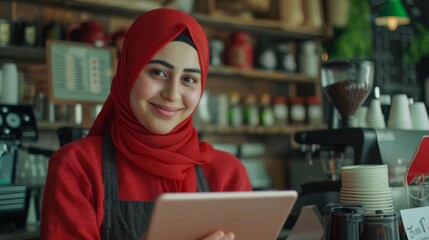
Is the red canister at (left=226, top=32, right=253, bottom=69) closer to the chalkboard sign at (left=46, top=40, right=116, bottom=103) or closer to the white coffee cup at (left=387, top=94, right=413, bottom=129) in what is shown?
the chalkboard sign at (left=46, top=40, right=116, bottom=103)

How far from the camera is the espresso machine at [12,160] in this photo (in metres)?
1.96

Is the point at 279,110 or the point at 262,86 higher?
the point at 262,86

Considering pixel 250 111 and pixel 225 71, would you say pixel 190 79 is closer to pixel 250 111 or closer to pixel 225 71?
pixel 225 71

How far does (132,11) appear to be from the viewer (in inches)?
120

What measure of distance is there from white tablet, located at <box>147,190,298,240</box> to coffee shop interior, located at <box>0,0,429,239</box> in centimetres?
38

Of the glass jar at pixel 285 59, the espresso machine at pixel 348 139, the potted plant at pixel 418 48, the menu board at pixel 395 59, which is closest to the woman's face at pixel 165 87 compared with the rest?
the espresso machine at pixel 348 139

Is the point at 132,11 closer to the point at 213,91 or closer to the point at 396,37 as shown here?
the point at 213,91

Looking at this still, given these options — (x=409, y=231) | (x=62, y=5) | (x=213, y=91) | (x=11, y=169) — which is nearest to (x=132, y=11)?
(x=62, y=5)

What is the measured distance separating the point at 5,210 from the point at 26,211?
0.09 metres

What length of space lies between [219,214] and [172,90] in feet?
1.17

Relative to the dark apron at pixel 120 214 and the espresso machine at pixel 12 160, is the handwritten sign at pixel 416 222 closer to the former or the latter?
the dark apron at pixel 120 214

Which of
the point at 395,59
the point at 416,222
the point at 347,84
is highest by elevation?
the point at 395,59

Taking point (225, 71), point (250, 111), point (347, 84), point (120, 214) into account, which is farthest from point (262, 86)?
point (120, 214)

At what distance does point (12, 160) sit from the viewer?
2.08 m
